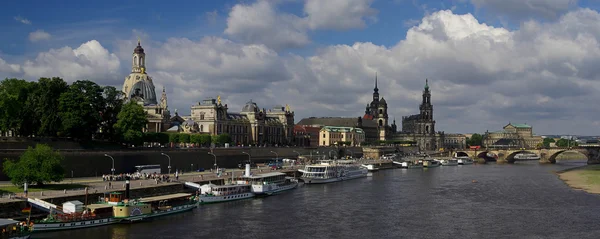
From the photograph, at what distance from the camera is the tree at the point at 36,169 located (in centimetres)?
5819

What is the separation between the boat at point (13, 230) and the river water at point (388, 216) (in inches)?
108

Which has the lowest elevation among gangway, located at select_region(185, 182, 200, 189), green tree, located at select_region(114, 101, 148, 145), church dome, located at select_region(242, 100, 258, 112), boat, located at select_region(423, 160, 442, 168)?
gangway, located at select_region(185, 182, 200, 189)

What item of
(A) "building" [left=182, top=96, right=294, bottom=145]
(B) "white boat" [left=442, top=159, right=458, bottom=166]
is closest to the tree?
(A) "building" [left=182, top=96, right=294, bottom=145]

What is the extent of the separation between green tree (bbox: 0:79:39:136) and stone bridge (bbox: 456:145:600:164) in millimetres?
138813

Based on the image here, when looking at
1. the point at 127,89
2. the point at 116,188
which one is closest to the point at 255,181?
the point at 116,188

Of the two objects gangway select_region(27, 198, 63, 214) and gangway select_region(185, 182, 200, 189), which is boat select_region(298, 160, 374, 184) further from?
gangway select_region(27, 198, 63, 214)

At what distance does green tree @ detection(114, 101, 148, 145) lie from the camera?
300 ft

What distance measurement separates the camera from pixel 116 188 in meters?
62.8

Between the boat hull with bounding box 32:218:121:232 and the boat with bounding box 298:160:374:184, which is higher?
the boat with bounding box 298:160:374:184

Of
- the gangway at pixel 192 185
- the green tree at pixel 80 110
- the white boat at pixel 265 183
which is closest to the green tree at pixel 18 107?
the green tree at pixel 80 110

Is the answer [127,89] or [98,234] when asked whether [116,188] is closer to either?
[98,234]

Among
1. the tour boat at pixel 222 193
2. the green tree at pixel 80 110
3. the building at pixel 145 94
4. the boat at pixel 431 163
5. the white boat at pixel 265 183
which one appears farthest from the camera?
the boat at pixel 431 163

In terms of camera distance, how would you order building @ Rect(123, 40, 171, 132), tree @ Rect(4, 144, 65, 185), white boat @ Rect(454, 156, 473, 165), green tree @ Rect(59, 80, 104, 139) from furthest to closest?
white boat @ Rect(454, 156, 473, 165) < building @ Rect(123, 40, 171, 132) < green tree @ Rect(59, 80, 104, 139) < tree @ Rect(4, 144, 65, 185)

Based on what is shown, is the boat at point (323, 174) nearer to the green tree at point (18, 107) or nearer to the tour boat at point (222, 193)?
the tour boat at point (222, 193)
